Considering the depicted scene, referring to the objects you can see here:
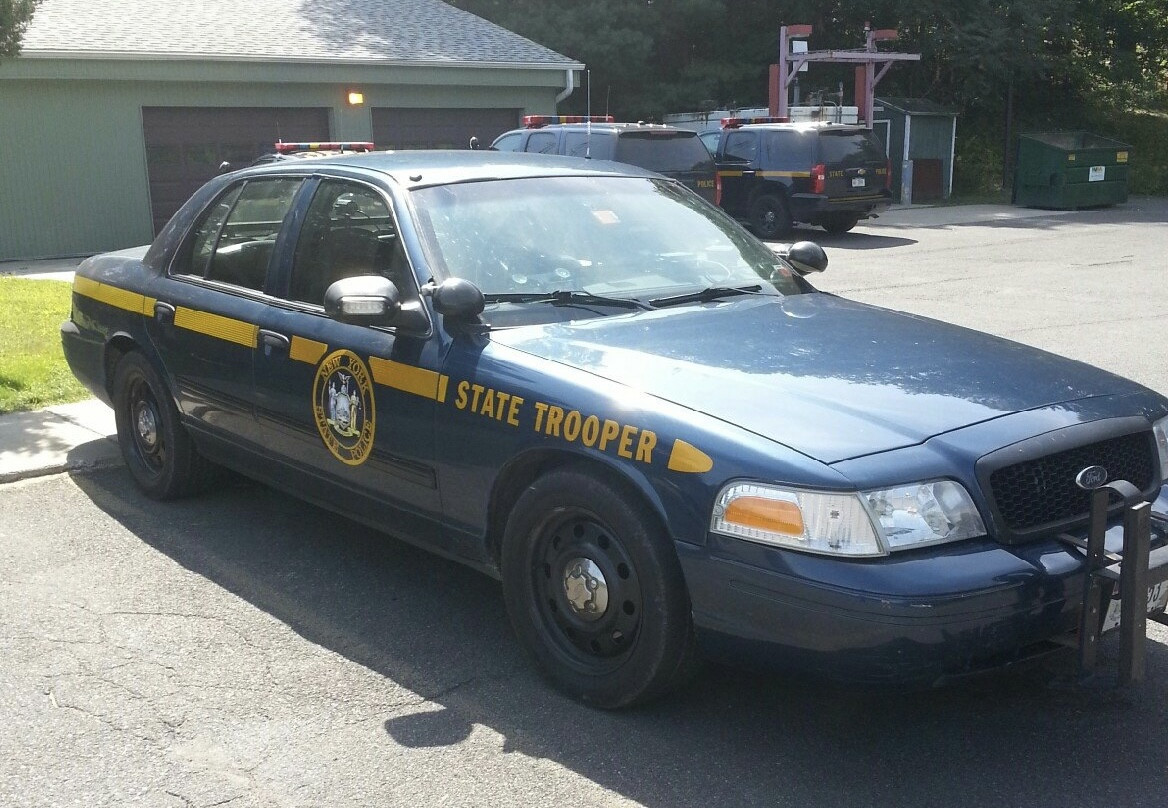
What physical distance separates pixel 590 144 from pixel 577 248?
12.1 m

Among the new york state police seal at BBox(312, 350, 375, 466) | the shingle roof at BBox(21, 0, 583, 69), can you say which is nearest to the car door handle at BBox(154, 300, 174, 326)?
the new york state police seal at BBox(312, 350, 375, 466)

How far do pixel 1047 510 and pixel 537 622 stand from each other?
149 cm

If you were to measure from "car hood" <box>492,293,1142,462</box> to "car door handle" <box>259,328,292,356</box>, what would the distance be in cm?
107

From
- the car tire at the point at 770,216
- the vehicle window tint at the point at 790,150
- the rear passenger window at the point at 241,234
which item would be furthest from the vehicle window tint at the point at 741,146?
the rear passenger window at the point at 241,234

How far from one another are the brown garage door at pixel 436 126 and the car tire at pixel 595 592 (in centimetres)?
1767

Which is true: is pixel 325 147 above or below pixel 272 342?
above

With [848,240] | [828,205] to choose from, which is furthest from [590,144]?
[848,240]

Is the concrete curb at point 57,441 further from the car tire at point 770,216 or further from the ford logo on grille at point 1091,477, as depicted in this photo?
the car tire at point 770,216

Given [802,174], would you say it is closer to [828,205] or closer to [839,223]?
[828,205]

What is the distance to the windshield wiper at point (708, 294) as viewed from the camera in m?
4.35

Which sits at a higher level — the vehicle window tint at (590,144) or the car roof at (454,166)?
the car roof at (454,166)

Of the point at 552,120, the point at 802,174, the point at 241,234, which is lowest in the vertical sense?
the point at 802,174

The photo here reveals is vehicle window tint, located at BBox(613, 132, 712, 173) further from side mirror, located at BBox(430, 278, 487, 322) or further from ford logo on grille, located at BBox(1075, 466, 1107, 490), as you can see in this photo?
ford logo on grille, located at BBox(1075, 466, 1107, 490)

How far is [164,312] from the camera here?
17.9ft
